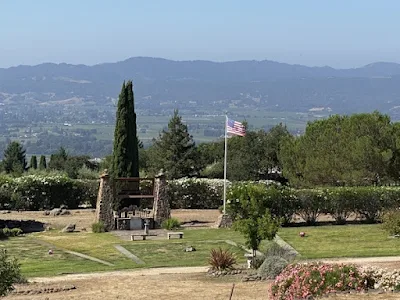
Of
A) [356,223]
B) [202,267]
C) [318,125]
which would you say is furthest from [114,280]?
[318,125]

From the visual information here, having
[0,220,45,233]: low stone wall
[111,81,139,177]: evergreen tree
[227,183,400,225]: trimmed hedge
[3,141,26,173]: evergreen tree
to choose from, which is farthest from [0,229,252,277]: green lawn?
[3,141,26,173]: evergreen tree

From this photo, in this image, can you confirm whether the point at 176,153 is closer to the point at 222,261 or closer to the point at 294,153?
the point at 294,153

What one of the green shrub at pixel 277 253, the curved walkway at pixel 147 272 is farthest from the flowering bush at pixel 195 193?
the green shrub at pixel 277 253

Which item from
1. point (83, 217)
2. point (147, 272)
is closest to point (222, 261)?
point (147, 272)

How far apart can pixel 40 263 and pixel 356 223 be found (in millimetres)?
16071

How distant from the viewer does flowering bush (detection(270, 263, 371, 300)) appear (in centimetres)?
1603

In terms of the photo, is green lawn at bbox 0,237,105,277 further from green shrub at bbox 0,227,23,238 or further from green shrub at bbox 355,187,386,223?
green shrub at bbox 355,187,386,223

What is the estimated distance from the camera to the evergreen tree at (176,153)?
58.7 m

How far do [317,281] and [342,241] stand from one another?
45.6 feet

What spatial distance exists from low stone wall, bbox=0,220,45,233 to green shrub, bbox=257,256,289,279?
17.4 meters

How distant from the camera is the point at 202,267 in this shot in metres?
24.6

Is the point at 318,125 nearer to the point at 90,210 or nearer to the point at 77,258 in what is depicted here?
the point at 90,210

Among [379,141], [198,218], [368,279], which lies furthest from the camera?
[379,141]

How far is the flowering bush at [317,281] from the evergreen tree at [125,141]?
86.7 feet
